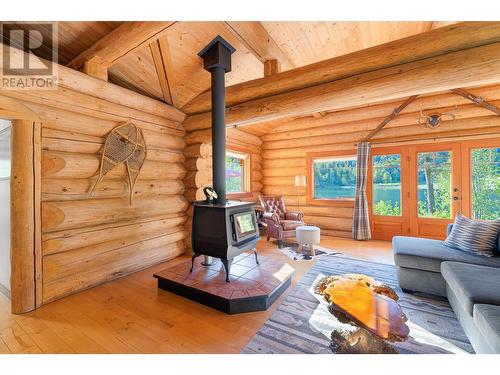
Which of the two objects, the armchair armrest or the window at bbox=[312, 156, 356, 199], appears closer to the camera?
the armchair armrest

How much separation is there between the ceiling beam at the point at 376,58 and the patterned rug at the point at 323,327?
266 centimetres

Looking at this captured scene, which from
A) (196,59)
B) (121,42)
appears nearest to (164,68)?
(196,59)

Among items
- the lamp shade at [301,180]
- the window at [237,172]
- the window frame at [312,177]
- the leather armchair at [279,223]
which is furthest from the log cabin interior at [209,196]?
the lamp shade at [301,180]

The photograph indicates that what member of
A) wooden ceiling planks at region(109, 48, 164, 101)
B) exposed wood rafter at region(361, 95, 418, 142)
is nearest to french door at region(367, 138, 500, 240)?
exposed wood rafter at region(361, 95, 418, 142)

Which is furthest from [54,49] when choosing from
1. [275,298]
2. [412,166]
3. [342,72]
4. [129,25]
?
[412,166]

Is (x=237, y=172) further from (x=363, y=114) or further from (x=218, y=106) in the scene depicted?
(x=363, y=114)

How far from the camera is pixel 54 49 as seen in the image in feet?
8.83

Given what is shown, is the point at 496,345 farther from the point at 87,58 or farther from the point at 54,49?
the point at 54,49

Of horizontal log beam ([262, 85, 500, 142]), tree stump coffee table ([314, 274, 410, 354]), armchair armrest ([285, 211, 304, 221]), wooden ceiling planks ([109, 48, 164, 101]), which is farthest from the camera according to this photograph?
armchair armrest ([285, 211, 304, 221])

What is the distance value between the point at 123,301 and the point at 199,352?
1.30 meters

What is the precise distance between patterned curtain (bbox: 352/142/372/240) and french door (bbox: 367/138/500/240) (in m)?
0.25

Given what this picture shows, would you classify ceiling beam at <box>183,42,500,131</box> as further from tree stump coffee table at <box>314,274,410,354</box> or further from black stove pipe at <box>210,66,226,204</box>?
tree stump coffee table at <box>314,274,410,354</box>

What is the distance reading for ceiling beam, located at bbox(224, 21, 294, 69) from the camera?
2.69 metres

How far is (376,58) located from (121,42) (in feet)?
9.61
